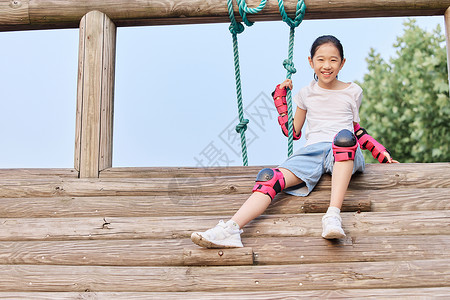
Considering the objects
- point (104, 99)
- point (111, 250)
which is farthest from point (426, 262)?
point (104, 99)

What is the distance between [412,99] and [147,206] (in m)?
10.4

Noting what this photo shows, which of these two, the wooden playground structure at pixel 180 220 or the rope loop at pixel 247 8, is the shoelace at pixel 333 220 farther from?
the rope loop at pixel 247 8

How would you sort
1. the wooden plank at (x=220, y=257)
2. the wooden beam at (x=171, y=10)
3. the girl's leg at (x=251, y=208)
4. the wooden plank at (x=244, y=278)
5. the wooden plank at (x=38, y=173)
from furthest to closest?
the wooden beam at (x=171, y=10) < the wooden plank at (x=38, y=173) < the girl's leg at (x=251, y=208) < the wooden plank at (x=220, y=257) < the wooden plank at (x=244, y=278)

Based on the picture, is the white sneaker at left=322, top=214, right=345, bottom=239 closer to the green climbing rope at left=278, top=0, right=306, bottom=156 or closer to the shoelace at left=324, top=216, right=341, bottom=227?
the shoelace at left=324, top=216, right=341, bottom=227

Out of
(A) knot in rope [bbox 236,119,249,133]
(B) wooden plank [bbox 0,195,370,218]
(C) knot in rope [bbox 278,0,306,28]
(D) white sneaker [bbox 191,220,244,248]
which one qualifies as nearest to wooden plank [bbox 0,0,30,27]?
(B) wooden plank [bbox 0,195,370,218]

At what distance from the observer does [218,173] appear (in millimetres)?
3848

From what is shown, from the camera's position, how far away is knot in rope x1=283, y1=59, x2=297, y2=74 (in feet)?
12.9

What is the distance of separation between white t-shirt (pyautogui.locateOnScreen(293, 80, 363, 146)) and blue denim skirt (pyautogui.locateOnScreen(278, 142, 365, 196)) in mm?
143

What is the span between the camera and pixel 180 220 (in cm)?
325

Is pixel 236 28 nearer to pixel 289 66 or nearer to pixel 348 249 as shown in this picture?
pixel 289 66

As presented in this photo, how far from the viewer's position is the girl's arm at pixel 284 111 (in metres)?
3.88

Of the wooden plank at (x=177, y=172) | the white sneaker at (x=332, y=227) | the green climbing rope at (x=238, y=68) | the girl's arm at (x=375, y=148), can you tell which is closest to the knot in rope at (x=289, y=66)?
the green climbing rope at (x=238, y=68)

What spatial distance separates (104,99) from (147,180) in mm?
804

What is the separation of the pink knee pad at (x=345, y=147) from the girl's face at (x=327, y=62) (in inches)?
21.1
